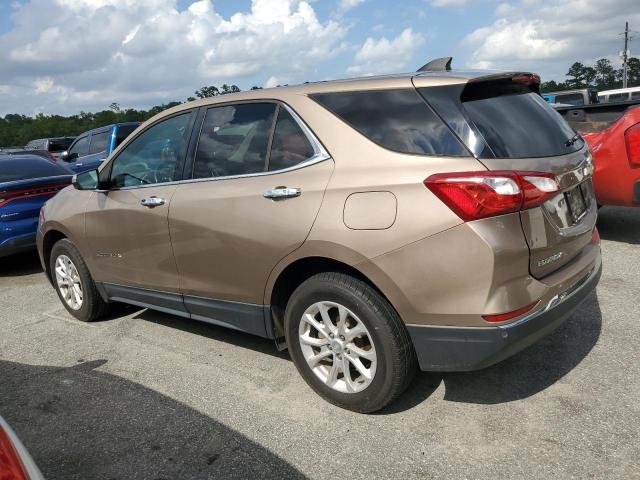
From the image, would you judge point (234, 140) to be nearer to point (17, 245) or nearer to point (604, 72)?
point (17, 245)

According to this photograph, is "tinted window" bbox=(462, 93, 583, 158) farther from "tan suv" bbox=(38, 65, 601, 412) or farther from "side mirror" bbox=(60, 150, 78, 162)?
"side mirror" bbox=(60, 150, 78, 162)

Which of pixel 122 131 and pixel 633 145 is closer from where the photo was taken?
pixel 633 145

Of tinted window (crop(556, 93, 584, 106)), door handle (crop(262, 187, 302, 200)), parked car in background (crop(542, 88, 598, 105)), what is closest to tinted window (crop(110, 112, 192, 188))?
door handle (crop(262, 187, 302, 200))

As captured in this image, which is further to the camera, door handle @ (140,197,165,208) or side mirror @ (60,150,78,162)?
side mirror @ (60,150,78,162)

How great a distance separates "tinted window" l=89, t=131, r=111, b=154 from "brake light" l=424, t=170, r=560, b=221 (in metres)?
12.0

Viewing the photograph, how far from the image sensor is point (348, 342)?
305 cm

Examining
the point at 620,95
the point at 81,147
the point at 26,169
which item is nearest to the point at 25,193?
the point at 26,169

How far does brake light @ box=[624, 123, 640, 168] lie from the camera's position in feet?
18.5

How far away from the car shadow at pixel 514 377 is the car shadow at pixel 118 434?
0.85 metres

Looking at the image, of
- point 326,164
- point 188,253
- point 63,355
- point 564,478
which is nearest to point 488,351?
point 564,478

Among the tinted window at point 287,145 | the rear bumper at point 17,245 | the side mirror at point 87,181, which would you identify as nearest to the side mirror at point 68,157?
the rear bumper at point 17,245

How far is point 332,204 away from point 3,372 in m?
2.88

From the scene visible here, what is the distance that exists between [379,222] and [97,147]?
40.5 feet

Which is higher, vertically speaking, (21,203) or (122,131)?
(122,131)
